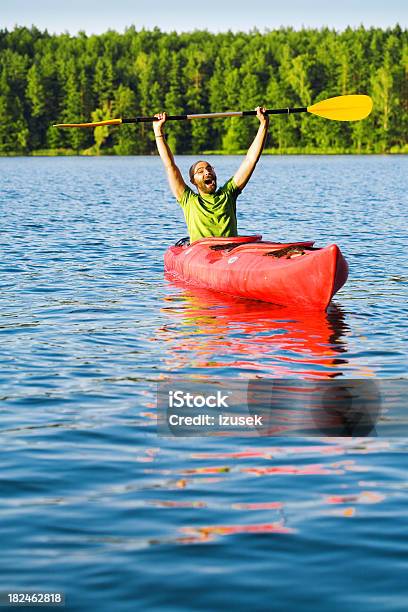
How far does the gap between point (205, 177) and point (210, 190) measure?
22 centimetres

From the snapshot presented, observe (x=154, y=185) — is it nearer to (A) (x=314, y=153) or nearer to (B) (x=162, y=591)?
(B) (x=162, y=591)

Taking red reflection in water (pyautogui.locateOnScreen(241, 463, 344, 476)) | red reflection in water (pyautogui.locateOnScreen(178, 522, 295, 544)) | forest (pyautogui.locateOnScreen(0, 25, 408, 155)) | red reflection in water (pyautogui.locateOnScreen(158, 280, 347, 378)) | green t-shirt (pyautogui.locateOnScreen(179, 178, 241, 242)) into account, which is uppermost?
forest (pyautogui.locateOnScreen(0, 25, 408, 155))

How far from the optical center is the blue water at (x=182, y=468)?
464 centimetres

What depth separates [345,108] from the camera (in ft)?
48.4

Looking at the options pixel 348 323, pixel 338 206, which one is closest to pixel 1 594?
pixel 348 323

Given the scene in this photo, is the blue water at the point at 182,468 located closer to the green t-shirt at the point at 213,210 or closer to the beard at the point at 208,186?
the green t-shirt at the point at 213,210

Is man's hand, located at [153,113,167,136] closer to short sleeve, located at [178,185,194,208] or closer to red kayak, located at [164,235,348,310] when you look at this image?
short sleeve, located at [178,185,194,208]

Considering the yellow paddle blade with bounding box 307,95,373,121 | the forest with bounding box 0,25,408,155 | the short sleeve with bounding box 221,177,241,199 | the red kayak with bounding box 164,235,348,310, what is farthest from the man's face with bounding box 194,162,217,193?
the forest with bounding box 0,25,408,155

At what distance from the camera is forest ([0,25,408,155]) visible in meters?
116

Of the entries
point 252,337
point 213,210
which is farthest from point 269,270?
point 213,210

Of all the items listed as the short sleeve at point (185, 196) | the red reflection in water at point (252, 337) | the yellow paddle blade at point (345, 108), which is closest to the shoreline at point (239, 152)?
the yellow paddle blade at point (345, 108)

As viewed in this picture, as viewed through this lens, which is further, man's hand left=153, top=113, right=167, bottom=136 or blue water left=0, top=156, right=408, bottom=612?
man's hand left=153, top=113, right=167, bottom=136

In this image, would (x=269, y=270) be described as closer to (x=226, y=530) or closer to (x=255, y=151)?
(x=255, y=151)

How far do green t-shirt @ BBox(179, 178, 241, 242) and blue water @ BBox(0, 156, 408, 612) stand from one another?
3.23ft
